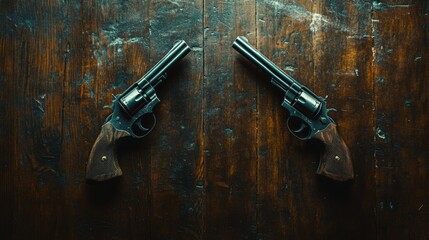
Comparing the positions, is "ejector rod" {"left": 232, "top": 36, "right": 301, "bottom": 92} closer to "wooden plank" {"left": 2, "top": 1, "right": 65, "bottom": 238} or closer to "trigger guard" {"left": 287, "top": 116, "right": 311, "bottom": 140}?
Answer: "trigger guard" {"left": 287, "top": 116, "right": 311, "bottom": 140}

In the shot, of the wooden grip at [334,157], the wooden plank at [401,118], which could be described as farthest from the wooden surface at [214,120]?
the wooden grip at [334,157]

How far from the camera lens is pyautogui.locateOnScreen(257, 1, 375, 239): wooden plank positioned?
1.71 m

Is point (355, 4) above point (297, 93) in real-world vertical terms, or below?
above

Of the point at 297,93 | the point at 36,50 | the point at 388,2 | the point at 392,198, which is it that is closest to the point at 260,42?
the point at 297,93

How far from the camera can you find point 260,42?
5.71 feet

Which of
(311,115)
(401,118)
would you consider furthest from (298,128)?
(401,118)

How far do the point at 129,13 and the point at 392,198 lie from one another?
144cm

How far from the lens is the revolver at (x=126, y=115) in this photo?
5.22ft

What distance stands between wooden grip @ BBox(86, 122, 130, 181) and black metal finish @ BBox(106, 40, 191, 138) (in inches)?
1.4

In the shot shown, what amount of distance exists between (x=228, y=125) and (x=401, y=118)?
30.5 inches

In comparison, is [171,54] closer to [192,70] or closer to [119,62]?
[192,70]

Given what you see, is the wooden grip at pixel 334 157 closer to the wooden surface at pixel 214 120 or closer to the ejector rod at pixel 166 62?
the wooden surface at pixel 214 120

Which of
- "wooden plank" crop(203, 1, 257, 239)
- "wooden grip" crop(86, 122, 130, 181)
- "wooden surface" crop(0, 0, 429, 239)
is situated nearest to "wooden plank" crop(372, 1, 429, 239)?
"wooden surface" crop(0, 0, 429, 239)

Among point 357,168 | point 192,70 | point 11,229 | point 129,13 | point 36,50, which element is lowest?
point 11,229
